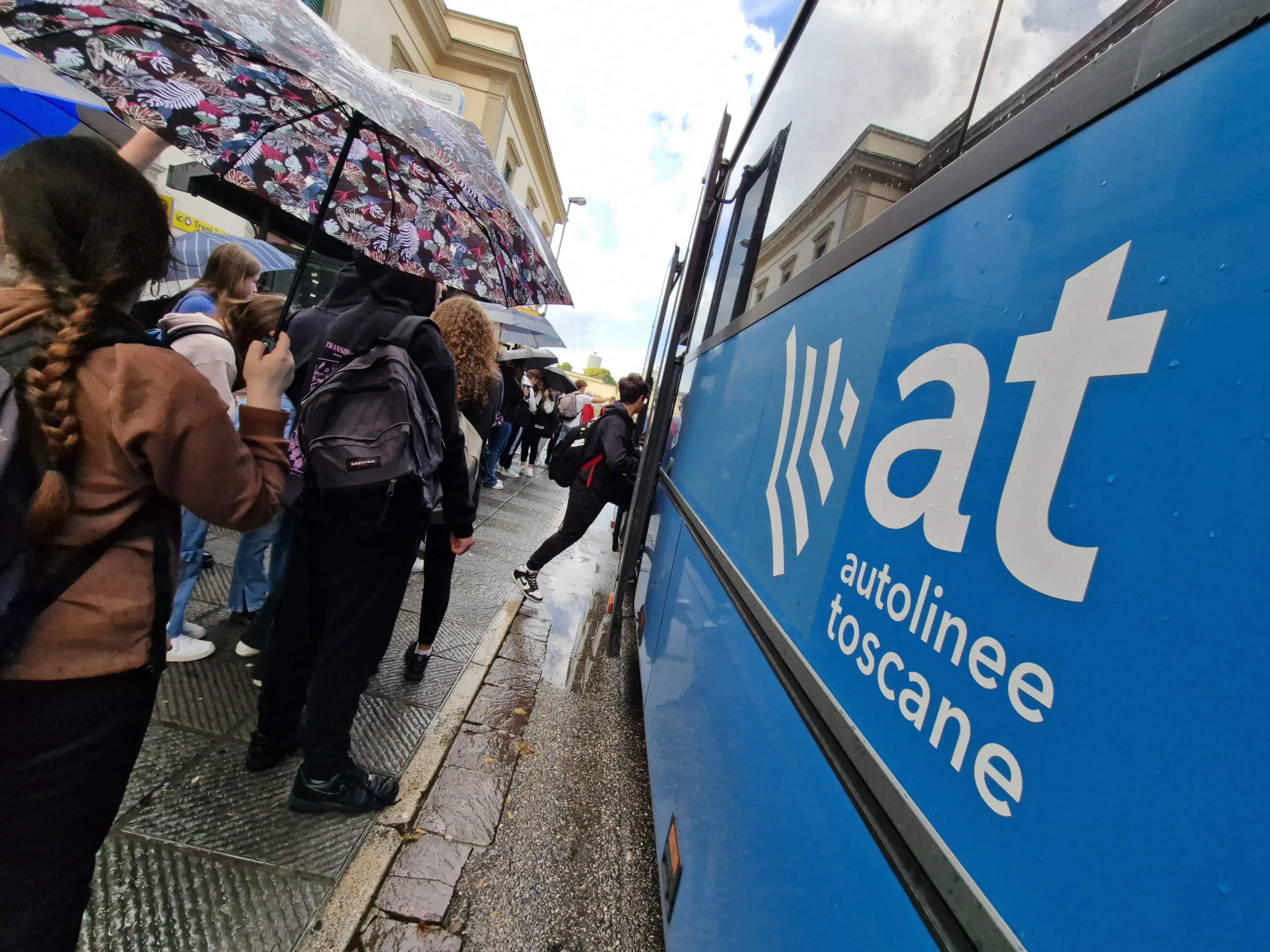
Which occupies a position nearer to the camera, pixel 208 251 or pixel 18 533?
pixel 18 533

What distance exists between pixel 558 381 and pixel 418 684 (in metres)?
11.6

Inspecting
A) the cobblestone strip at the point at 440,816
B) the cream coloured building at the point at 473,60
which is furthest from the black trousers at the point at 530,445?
the cobblestone strip at the point at 440,816

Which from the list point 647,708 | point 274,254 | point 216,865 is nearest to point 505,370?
point 274,254

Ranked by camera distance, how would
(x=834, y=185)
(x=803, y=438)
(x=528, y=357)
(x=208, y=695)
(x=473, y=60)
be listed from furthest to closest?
(x=473, y=60)
(x=528, y=357)
(x=208, y=695)
(x=834, y=185)
(x=803, y=438)

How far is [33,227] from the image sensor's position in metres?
1.19

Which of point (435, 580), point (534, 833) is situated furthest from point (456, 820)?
point (435, 580)

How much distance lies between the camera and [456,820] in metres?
2.57

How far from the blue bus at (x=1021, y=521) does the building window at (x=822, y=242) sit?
60 millimetres

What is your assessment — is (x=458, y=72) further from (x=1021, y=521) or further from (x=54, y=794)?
(x=1021, y=521)

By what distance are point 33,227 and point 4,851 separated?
117 centimetres

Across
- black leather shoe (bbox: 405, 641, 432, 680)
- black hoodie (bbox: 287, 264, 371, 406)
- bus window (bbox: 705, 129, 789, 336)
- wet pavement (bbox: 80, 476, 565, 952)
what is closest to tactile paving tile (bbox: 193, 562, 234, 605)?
wet pavement (bbox: 80, 476, 565, 952)

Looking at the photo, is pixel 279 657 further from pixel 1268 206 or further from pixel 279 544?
pixel 1268 206

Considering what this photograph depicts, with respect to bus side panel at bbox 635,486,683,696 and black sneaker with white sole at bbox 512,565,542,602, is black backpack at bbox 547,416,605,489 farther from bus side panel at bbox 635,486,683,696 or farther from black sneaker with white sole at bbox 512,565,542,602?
bus side panel at bbox 635,486,683,696

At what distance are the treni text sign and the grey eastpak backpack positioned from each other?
59.4 inches
